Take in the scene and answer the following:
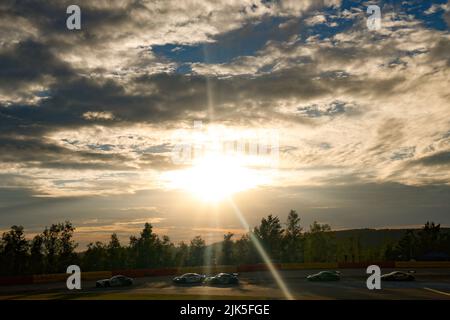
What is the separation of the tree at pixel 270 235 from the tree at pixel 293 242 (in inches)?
141

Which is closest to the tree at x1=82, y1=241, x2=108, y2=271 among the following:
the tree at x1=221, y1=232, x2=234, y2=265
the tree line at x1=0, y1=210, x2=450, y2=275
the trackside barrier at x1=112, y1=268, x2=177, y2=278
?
the tree line at x1=0, y1=210, x2=450, y2=275

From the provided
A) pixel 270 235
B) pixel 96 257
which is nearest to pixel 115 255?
pixel 96 257

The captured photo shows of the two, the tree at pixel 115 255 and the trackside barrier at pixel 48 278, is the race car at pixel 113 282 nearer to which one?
the trackside barrier at pixel 48 278

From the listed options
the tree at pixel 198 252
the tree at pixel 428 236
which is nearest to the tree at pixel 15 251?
the tree at pixel 198 252

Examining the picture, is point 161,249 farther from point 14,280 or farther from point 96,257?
point 14,280

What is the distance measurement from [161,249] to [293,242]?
50.8 meters

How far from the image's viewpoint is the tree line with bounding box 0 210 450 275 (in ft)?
443

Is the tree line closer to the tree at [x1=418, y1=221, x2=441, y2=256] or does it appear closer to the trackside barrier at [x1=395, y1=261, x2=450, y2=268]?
the tree at [x1=418, y1=221, x2=441, y2=256]

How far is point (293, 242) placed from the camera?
16300 cm

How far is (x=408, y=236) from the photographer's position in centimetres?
15112

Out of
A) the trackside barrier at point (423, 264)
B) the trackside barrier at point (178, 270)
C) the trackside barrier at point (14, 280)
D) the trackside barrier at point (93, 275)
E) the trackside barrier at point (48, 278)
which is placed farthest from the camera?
the trackside barrier at point (423, 264)

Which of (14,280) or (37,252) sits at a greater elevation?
(14,280)

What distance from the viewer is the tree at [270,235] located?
506 feet
